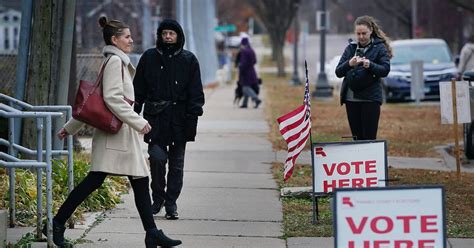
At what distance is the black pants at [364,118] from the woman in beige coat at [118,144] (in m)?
2.99

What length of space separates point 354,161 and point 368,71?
1.58 m

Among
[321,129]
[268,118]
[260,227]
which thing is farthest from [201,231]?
[268,118]

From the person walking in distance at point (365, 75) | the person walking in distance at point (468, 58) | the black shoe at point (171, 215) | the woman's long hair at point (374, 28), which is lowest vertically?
the black shoe at point (171, 215)

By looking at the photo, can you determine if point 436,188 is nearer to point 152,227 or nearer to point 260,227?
point 152,227

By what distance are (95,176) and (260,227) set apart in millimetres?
1813

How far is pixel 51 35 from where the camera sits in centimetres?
989

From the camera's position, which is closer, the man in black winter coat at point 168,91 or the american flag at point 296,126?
the american flag at point 296,126

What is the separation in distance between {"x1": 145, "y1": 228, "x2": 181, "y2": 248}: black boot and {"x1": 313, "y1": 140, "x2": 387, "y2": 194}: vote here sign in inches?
60.6

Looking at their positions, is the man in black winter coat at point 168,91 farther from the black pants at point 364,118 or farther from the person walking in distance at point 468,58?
the person walking in distance at point 468,58

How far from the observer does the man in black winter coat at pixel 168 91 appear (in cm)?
870

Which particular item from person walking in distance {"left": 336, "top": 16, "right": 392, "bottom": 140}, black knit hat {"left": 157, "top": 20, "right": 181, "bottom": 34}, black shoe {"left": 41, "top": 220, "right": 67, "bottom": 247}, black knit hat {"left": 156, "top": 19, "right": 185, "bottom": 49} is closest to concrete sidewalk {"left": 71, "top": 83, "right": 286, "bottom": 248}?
black shoe {"left": 41, "top": 220, "right": 67, "bottom": 247}

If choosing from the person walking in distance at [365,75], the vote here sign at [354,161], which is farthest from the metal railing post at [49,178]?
the person walking in distance at [365,75]

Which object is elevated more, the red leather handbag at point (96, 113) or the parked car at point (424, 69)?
the parked car at point (424, 69)

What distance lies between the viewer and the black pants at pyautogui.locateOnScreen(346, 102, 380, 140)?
32.3 ft
